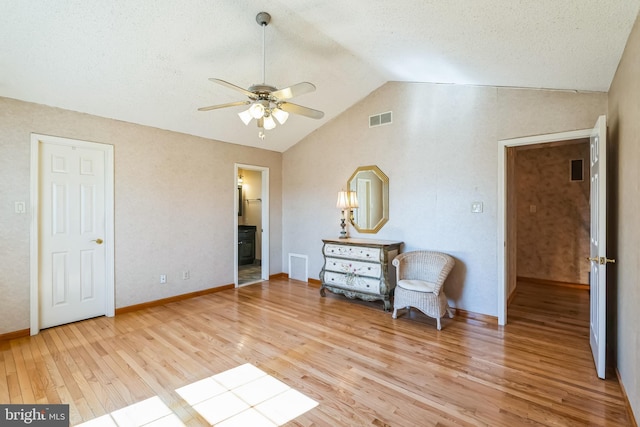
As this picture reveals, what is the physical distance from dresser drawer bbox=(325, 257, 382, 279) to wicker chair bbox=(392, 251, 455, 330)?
0.33 m

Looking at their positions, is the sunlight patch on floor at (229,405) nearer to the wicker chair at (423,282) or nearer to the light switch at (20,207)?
the wicker chair at (423,282)

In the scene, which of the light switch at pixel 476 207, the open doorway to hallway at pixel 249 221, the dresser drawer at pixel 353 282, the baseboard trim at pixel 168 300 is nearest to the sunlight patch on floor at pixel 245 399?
the dresser drawer at pixel 353 282

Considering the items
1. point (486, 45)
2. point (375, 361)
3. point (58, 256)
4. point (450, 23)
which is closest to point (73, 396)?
point (58, 256)

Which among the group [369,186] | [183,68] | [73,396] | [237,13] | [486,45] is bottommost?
[73,396]

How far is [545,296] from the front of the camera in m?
4.53

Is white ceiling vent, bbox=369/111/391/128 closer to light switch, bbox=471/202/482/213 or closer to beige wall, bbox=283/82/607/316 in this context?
beige wall, bbox=283/82/607/316

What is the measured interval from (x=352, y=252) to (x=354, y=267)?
0.69 feet

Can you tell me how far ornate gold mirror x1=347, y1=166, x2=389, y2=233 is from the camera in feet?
14.5

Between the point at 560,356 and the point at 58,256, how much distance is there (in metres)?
5.24

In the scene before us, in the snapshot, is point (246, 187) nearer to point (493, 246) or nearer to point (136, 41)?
point (136, 41)

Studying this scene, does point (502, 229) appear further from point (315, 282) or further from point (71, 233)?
point (71, 233)

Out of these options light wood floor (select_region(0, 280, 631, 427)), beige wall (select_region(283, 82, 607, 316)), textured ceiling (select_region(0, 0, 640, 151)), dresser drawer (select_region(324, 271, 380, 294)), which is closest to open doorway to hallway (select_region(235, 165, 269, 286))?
dresser drawer (select_region(324, 271, 380, 294))

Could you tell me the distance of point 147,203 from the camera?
13.5ft

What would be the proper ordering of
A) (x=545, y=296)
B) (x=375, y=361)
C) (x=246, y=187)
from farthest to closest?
→ 1. (x=246, y=187)
2. (x=545, y=296)
3. (x=375, y=361)
